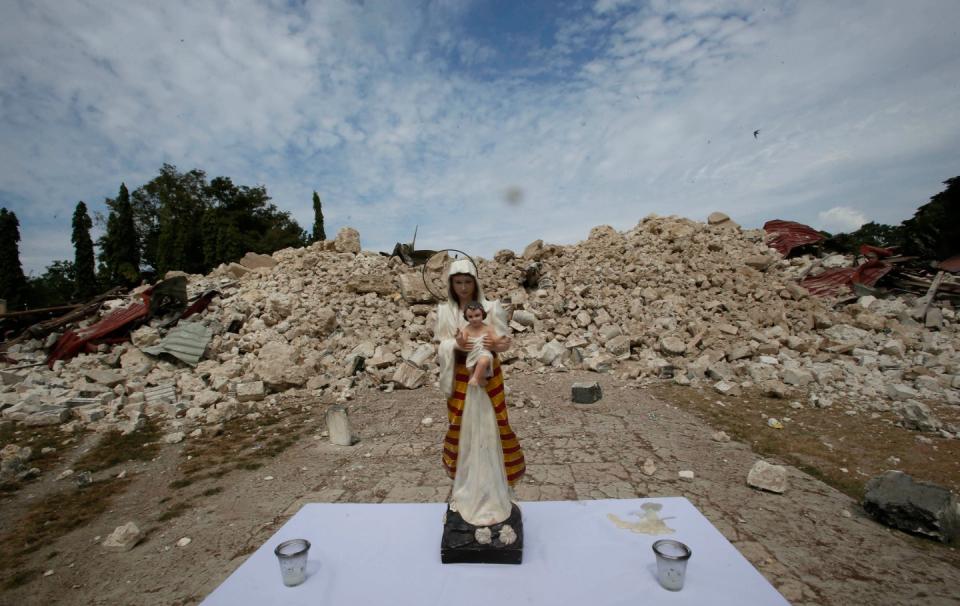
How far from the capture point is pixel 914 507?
367cm

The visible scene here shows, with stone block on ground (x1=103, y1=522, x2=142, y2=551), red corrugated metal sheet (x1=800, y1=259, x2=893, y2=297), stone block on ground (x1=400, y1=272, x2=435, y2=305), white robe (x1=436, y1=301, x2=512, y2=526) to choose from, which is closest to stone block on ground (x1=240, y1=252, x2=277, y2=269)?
stone block on ground (x1=400, y1=272, x2=435, y2=305)

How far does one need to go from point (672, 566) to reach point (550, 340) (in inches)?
318

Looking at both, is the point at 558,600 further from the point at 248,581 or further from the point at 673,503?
the point at 248,581

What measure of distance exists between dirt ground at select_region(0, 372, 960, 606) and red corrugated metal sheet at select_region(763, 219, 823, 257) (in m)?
9.46

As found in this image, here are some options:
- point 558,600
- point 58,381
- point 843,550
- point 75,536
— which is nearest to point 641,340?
point 843,550

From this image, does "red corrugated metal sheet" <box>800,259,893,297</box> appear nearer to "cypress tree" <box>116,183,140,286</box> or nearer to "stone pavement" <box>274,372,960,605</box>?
"stone pavement" <box>274,372,960,605</box>

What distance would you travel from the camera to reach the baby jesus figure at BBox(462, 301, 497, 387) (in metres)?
2.89

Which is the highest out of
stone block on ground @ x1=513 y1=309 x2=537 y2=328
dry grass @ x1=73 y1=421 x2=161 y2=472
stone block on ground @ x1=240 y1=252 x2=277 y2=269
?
stone block on ground @ x1=240 y1=252 x2=277 y2=269

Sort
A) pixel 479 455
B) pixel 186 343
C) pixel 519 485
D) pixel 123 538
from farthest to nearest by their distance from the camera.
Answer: pixel 186 343, pixel 519 485, pixel 123 538, pixel 479 455

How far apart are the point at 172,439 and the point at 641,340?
8.91 m

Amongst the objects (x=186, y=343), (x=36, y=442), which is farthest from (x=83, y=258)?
(x=36, y=442)

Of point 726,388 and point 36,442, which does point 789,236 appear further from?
point 36,442

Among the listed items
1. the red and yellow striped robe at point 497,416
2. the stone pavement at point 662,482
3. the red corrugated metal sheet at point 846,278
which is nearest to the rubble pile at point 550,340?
the red corrugated metal sheet at point 846,278

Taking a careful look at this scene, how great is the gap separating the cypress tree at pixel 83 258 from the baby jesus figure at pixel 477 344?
1221 inches
